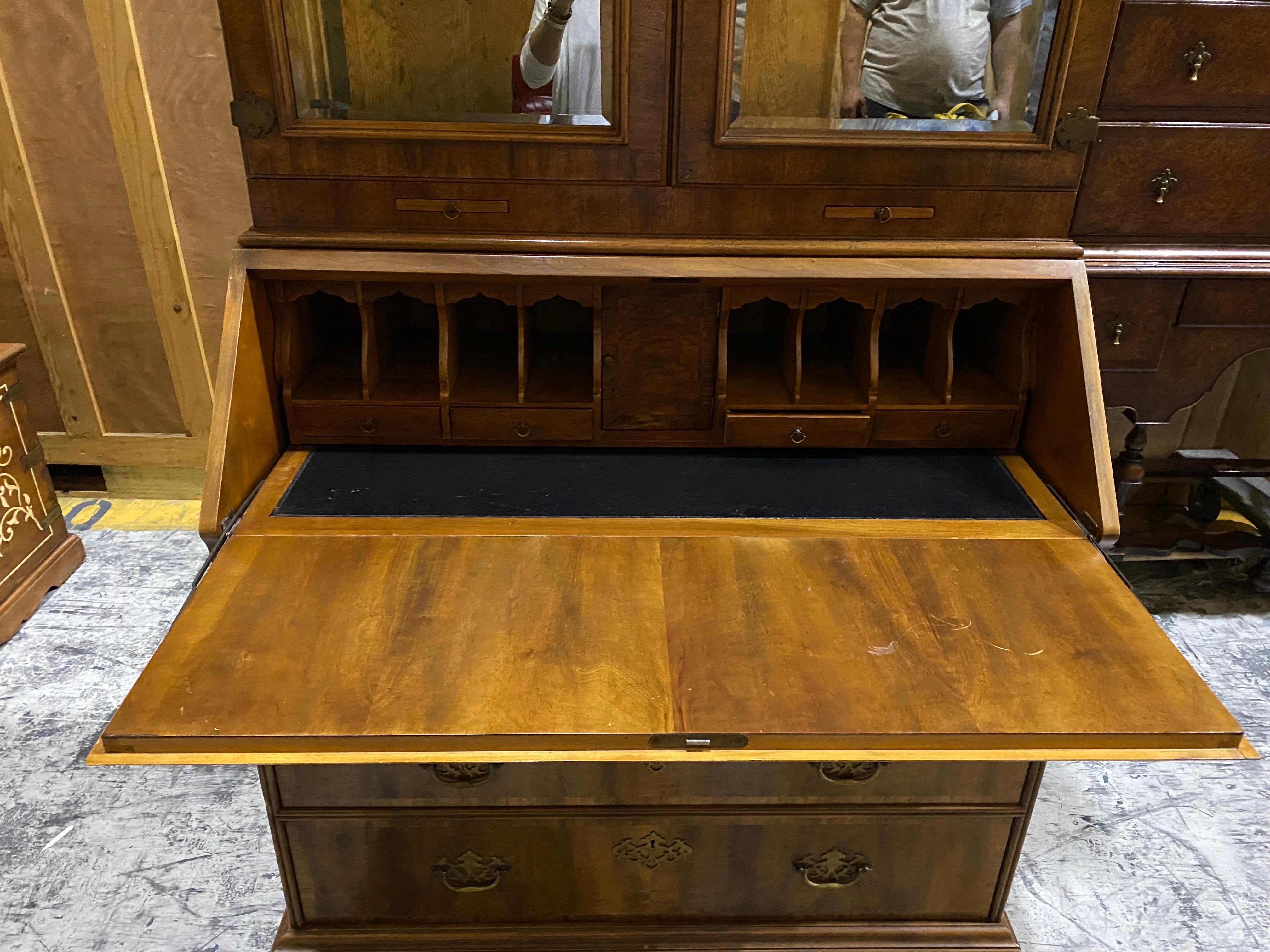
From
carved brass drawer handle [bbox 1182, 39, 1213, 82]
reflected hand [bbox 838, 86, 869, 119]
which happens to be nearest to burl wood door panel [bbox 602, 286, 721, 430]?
reflected hand [bbox 838, 86, 869, 119]

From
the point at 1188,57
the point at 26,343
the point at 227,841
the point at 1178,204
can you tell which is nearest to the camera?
the point at 1188,57

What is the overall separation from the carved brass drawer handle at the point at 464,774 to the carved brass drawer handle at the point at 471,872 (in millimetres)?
160

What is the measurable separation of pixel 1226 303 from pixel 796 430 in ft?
2.58

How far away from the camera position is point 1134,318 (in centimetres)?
160

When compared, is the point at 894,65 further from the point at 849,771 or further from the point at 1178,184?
the point at 849,771

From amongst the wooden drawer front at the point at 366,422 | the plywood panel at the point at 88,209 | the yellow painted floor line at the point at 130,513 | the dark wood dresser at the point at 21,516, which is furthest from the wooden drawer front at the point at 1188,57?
the yellow painted floor line at the point at 130,513

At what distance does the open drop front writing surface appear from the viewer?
1053mm

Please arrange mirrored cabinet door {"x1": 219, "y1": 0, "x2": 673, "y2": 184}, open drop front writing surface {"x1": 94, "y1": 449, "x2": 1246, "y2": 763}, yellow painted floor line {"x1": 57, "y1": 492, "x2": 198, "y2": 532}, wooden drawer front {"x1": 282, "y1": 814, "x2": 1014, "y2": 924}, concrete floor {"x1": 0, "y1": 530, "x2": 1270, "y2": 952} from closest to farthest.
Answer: open drop front writing surface {"x1": 94, "y1": 449, "x2": 1246, "y2": 763} → mirrored cabinet door {"x1": 219, "y1": 0, "x2": 673, "y2": 184} → wooden drawer front {"x1": 282, "y1": 814, "x2": 1014, "y2": 924} → concrete floor {"x1": 0, "y1": 530, "x2": 1270, "y2": 952} → yellow painted floor line {"x1": 57, "y1": 492, "x2": 198, "y2": 532}

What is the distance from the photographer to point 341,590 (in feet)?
4.11

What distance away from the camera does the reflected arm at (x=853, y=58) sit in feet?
4.32

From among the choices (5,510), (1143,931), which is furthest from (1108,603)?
(5,510)

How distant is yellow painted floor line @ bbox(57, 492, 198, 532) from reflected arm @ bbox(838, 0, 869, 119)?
7.41 ft

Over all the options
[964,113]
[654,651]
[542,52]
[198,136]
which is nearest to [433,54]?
[542,52]

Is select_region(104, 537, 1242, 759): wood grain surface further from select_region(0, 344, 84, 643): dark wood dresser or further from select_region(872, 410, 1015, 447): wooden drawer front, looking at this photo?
select_region(0, 344, 84, 643): dark wood dresser
